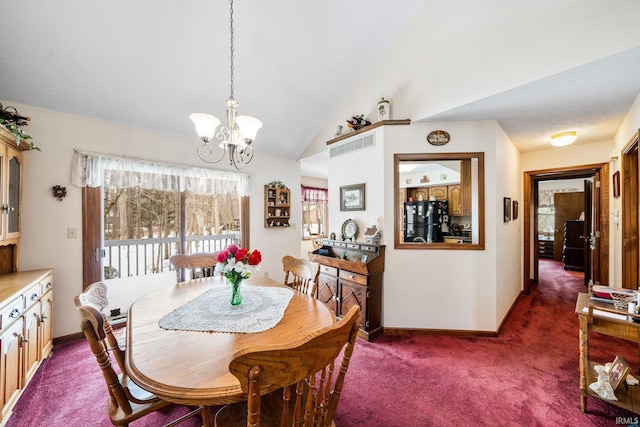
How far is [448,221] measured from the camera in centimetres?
560

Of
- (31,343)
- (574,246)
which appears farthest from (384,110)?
(574,246)

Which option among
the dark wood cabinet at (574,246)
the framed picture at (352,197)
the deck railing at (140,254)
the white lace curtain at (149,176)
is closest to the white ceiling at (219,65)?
the white lace curtain at (149,176)

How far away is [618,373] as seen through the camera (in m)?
1.64

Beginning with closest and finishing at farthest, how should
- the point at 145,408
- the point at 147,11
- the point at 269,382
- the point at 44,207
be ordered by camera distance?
the point at 269,382 < the point at 145,408 < the point at 147,11 < the point at 44,207

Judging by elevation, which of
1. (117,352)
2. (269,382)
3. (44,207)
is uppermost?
(44,207)

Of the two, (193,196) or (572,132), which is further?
(193,196)

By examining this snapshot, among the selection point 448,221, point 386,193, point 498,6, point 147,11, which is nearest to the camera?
point 147,11

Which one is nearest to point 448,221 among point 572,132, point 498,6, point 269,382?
point 572,132

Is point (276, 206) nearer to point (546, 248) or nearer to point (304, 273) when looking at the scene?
point (304, 273)

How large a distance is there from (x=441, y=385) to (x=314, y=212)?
15.1 feet

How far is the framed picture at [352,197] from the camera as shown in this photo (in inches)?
122

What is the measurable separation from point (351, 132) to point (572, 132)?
2.60 meters

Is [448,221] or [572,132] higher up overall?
[572,132]

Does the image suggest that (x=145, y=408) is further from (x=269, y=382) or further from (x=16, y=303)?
(x=16, y=303)
